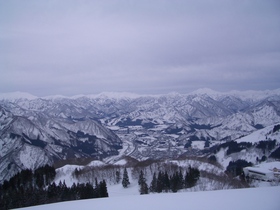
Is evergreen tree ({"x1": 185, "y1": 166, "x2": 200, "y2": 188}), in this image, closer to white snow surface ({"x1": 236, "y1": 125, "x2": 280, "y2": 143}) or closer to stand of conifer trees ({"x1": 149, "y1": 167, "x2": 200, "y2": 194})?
stand of conifer trees ({"x1": 149, "y1": 167, "x2": 200, "y2": 194})

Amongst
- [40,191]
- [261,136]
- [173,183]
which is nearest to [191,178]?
[173,183]

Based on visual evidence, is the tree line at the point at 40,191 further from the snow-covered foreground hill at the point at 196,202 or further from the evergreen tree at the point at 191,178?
the evergreen tree at the point at 191,178

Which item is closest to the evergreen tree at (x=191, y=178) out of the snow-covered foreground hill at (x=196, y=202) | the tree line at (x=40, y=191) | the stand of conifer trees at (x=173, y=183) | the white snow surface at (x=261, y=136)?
the stand of conifer trees at (x=173, y=183)

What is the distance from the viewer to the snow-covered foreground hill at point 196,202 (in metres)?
3.01

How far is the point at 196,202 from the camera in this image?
3.18m

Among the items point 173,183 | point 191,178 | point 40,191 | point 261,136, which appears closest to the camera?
point 40,191

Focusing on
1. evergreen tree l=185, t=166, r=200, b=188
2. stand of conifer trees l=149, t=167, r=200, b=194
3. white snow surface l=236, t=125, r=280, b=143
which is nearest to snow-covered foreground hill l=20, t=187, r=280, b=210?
stand of conifer trees l=149, t=167, r=200, b=194

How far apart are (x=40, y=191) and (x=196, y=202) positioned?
10727 millimetres

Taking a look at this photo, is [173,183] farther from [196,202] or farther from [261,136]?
[261,136]

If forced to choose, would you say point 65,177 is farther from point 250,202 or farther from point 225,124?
point 225,124

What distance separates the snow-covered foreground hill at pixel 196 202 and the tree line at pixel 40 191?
20.8 feet

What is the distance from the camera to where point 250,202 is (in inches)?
121

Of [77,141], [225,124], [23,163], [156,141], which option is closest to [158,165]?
[23,163]

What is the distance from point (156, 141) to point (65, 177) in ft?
256
